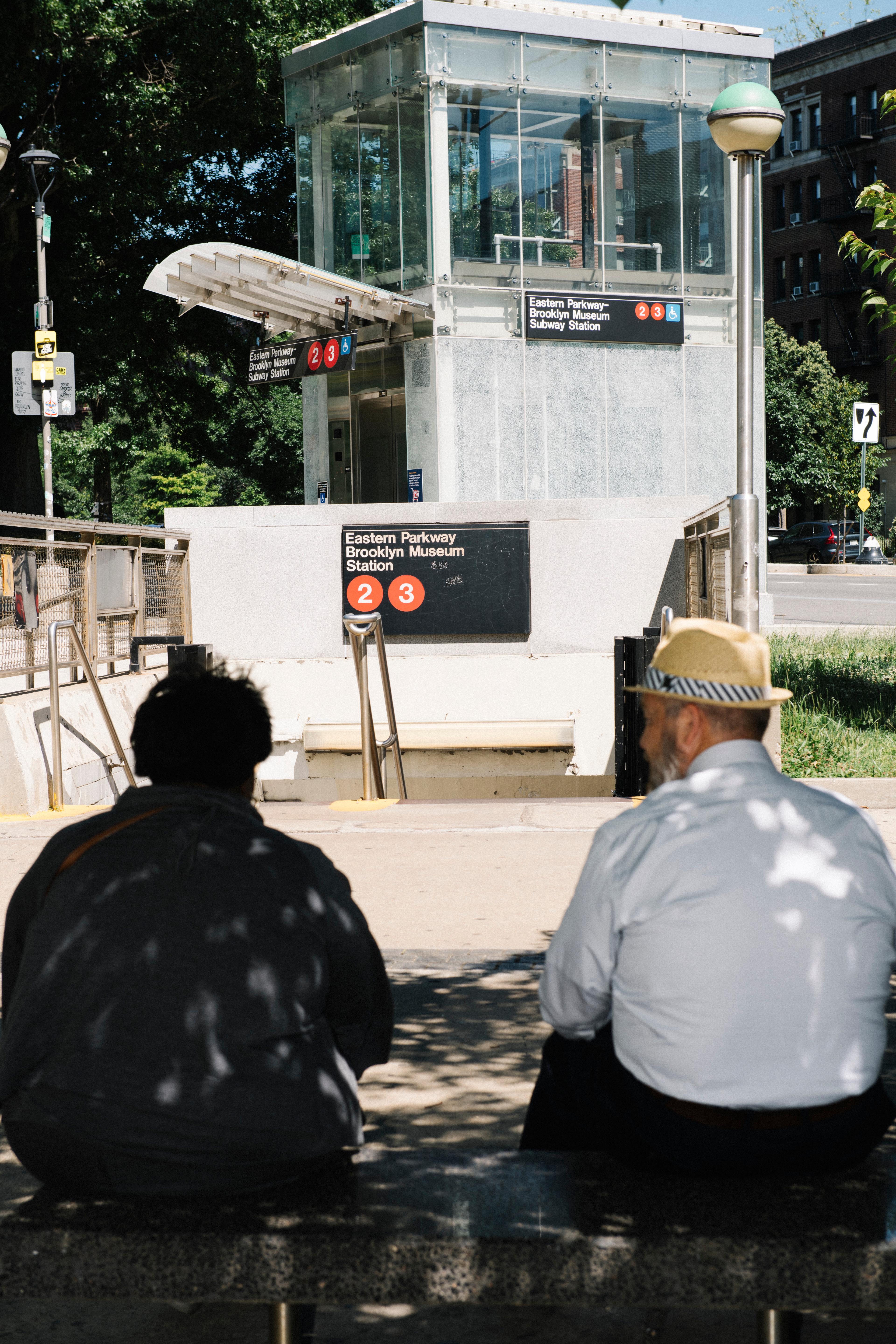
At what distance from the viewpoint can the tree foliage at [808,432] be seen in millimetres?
55094

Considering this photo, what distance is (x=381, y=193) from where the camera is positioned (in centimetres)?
2138

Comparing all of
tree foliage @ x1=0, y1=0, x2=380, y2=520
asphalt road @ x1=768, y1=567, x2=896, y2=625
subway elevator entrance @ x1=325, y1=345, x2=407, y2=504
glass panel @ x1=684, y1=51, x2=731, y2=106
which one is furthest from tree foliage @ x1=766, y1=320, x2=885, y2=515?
subway elevator entrance @ x1=325, y1=345, x2=407, y2=504

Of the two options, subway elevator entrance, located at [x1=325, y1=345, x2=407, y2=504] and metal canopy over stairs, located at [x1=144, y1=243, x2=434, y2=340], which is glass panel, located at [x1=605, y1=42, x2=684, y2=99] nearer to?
metal canopy over stairs, located at [x1=144, y1=243, x2=434, y2=340]

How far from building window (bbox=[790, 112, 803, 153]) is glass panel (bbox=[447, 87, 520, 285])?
50.6 meters

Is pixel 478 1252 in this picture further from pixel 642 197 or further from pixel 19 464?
pixel 19 464

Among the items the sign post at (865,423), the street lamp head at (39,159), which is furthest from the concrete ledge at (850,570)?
the street lamp head at (39,159)

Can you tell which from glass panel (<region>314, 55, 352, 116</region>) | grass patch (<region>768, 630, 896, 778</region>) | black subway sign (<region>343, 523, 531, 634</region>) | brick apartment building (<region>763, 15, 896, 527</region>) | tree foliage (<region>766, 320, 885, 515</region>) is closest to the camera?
grass patch (<region>768, 630, 896, 778</region>)

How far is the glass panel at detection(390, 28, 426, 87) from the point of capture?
2008 centimetres

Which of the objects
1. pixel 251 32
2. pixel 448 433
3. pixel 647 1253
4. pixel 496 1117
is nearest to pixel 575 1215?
pixel 647 1253

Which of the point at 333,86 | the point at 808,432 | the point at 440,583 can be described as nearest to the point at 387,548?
the point at 440,583

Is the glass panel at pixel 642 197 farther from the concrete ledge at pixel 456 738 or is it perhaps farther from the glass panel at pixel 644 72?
the concrete ledge at pixel 456 738

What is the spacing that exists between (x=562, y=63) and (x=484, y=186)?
2.12m

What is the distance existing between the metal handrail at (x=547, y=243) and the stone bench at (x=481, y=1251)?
19665 mm

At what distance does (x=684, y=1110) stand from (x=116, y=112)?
23.8 metres
